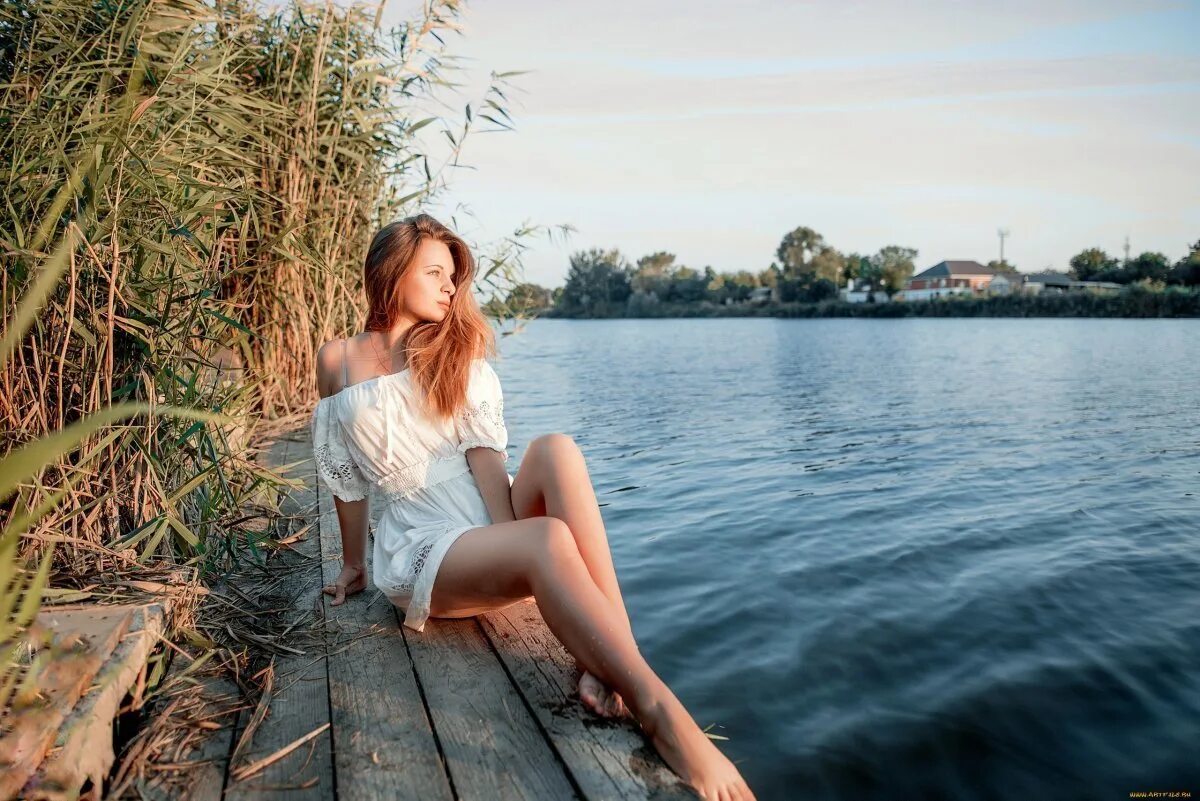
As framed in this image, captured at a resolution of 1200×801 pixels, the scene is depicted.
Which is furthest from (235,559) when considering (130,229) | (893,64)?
(893,64)

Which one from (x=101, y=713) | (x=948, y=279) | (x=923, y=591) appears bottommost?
(x=923, y=591)

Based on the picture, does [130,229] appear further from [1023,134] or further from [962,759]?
[1023,134]

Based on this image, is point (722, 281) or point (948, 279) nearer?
point (948, 279)

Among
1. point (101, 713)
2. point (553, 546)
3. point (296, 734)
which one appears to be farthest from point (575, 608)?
point (101, 713)

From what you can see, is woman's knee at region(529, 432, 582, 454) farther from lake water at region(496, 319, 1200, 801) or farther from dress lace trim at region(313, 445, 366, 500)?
lake water at region(496, 319, 1200, 801)

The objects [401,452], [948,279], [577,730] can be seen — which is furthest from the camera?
[948,279]

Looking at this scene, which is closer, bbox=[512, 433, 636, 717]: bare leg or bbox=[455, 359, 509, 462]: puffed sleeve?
bbox=[512, 433, 636, 717]: bare leg

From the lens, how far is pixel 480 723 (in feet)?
5.48

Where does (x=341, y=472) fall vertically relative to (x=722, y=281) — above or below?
below

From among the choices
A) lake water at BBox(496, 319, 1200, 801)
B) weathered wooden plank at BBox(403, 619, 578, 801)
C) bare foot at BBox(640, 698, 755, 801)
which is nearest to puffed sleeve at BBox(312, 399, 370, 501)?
weathered wooden plank at BBox(403, 619, 578, 801)

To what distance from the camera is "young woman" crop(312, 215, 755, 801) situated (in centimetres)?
201

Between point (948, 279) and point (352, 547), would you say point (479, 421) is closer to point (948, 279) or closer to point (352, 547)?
point (352, 547)

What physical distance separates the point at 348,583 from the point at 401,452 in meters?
0.46

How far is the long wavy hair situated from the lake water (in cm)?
155
